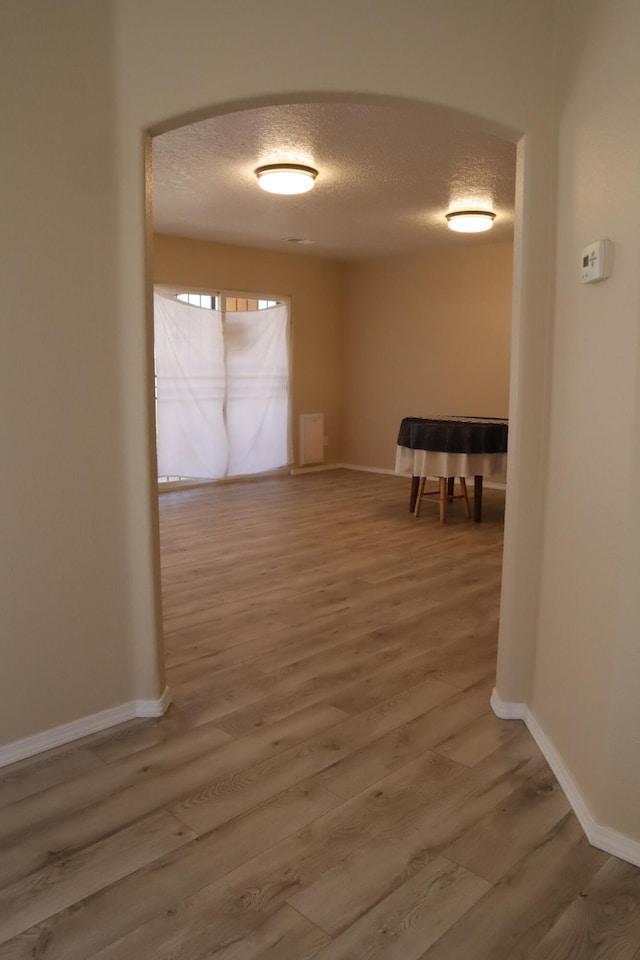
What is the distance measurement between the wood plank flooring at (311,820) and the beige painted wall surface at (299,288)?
4507 millimetres

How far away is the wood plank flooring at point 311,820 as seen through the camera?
63.6 inches

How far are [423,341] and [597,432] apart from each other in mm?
6137

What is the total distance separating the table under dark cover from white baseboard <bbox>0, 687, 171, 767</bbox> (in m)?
3.32

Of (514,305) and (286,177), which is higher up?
(286,177)

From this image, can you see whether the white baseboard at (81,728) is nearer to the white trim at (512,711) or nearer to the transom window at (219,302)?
the white trim at (512,711)

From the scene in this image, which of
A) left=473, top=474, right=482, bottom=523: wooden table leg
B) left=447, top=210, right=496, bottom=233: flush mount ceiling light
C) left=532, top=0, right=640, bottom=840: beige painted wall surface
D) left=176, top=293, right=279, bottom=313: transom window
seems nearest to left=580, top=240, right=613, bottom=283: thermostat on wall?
left=532, top=0, right=640, bottom=840: beige painted wall surface

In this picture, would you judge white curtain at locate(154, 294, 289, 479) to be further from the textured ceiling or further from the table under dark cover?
the table under dark cover

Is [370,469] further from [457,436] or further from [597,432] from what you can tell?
[597,432]

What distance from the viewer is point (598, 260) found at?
190cm

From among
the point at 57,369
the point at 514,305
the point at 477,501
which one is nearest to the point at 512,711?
the point at 514,305

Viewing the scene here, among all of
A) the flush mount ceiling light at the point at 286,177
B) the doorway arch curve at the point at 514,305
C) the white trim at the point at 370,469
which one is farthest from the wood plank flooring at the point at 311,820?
the white trim at the point at 370,469

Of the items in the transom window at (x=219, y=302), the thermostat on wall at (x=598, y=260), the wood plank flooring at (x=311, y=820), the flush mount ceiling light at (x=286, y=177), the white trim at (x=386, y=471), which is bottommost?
the wood plank flooring at (x=311, y=820)

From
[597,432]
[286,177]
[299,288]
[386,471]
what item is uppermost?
[286,177]

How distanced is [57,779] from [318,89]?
233 centimetres
